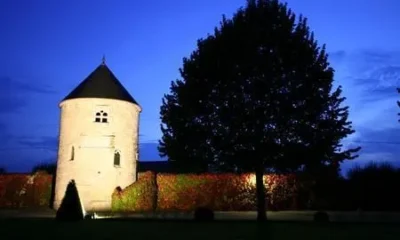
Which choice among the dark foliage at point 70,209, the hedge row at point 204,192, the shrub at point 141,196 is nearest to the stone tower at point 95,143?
the shrub at point 141,196

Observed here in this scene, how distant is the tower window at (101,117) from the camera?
37125 millimetres

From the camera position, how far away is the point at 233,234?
1523 centimetres

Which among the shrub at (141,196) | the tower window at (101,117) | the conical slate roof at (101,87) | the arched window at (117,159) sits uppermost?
the conical slate roof at (101,87)

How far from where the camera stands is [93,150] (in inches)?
1438

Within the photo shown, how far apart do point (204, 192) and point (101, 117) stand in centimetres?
1027

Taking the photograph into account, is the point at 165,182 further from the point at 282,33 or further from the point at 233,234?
the point at 233,234

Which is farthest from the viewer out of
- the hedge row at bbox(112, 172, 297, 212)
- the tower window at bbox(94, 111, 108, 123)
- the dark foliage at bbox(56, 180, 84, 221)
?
the tower window at bbox(94, 111, 108, 123)

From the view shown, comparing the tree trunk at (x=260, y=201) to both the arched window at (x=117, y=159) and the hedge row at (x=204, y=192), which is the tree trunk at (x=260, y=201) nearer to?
the hedge row at (x=204, y=192)

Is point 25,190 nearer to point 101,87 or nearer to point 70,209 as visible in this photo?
point 101,87

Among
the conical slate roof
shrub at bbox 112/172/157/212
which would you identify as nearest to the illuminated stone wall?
the conical slate roof

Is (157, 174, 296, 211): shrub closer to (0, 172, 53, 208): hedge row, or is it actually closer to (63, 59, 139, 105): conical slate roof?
(63, 59, 139, 105): conical slate roof

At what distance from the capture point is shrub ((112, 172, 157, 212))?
34.0 meters

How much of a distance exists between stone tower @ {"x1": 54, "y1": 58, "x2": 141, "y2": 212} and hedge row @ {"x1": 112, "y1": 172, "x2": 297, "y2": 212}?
102 inches

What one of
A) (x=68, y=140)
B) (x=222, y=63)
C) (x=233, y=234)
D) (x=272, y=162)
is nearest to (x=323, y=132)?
(x=272, y=162)
